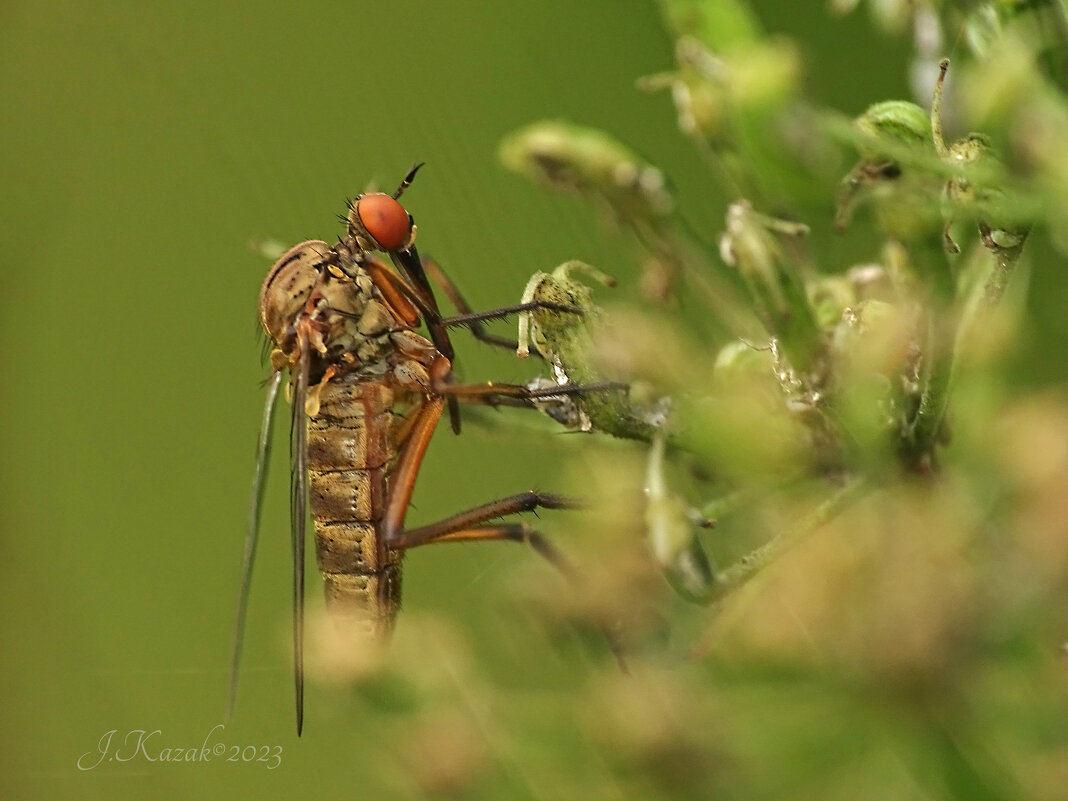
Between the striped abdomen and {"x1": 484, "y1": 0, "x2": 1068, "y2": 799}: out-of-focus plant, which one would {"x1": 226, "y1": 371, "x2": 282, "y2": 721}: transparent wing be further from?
{"x1": 484, "y1": 0, "x2": 1068, "y2": 799}: out-of-focus plant

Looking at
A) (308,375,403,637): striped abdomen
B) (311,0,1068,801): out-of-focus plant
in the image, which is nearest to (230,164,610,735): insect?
(308,375,403,637): striped abdomen

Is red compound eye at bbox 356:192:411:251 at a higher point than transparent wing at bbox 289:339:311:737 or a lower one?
higher

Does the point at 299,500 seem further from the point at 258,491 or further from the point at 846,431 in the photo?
the point at 846,431

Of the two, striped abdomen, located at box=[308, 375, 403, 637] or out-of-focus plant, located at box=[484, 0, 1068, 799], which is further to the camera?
striped abdomen, located at box=[308, 375, 403, 637]

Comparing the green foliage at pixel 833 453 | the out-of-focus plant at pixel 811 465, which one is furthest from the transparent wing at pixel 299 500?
the green foliage at pixel 833 453

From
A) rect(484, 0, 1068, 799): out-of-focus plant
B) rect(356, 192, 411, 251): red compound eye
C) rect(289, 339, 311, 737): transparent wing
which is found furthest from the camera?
rect(356, 192, 411, 251): red compound eye

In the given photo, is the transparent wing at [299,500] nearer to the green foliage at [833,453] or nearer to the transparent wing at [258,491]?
the transparent wing at [258,491]
